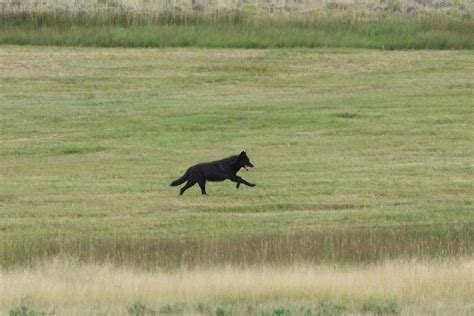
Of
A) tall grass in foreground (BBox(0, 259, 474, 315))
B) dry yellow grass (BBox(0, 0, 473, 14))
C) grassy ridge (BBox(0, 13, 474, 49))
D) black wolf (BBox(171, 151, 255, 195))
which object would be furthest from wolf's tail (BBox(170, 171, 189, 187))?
dry yellow grass (BBox(0, 0, 473, 14))

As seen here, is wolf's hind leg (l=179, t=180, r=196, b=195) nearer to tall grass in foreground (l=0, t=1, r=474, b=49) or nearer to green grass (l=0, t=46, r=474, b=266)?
green grass (l=0, t=46, r=474, b=266)

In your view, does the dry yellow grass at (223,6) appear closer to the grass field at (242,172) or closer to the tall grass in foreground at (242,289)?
the grass field at (242,172)

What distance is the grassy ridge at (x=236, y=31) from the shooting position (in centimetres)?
3950

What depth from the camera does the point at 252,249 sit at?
16.5 m

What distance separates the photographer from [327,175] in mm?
23469

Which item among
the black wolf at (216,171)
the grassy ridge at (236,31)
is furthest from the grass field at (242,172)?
the grassy ridge at (236,31)

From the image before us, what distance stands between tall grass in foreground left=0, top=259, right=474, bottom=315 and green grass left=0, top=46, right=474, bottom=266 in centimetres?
151

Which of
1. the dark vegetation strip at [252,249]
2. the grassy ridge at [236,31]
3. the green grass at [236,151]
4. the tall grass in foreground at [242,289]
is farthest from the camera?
the grassy ridge at [236,31]

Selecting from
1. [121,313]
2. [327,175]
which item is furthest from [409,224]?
[121,313]

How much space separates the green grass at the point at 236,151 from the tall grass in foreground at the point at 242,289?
4.95ft

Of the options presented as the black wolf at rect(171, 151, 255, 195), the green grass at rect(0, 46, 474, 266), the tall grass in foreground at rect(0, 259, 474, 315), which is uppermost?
the tall grass in foreground at rect(0, 259, 474, 315)

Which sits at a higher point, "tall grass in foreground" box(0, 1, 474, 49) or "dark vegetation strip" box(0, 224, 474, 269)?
"dark vegetation strip" box(0, 224, 474, 269)

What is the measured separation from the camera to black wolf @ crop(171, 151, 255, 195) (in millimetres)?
21188

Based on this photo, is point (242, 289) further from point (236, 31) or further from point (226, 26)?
point (226, 26)
